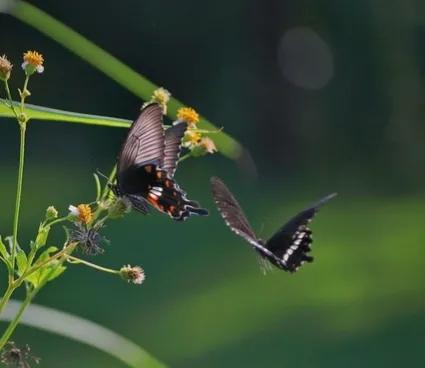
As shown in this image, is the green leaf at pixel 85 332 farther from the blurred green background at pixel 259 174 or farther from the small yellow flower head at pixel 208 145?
the blurred green background at pixel 259 174

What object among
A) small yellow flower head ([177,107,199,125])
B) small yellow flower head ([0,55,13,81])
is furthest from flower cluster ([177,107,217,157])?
small yellow flower head ([0,55,13,81])

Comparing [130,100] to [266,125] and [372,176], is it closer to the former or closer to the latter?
[266,125]

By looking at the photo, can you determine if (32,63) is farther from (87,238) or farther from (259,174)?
(259,174)

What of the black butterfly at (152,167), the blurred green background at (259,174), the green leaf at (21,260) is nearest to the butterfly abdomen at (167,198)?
the black butterfly at (152,167)

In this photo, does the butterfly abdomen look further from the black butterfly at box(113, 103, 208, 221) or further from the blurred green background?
the blurred green background

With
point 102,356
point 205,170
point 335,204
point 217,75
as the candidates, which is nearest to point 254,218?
point 335,204

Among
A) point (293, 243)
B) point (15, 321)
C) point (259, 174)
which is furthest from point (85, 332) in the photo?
point (259, 174)
